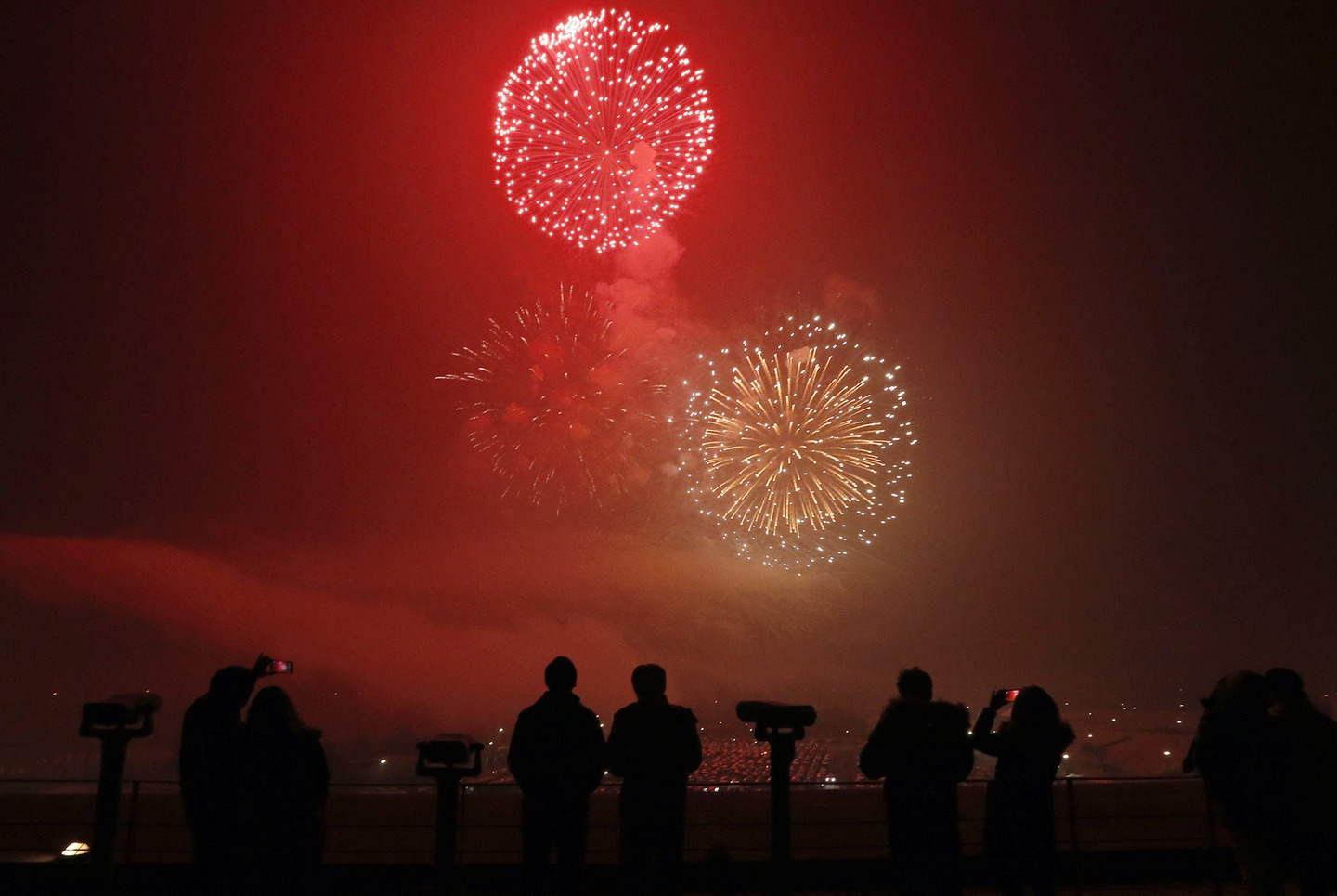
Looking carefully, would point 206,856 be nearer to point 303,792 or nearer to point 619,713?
point 303,792

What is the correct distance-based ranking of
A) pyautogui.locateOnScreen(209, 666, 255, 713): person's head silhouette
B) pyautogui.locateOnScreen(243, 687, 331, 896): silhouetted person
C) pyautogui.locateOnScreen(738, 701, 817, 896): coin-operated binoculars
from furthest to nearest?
pyautogui.locateOnScreen(738, 701, 817, 896): coin-operated binoculars, pyautogui.locateOnScreen(209, 666, 255, 713): person's head silhouette, pyautogui.locateOnScreen(243, 687, 331, 896): silhouetted person

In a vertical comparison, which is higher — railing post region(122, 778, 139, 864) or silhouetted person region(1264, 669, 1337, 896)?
silhouetted person region(1264, 669, 1337, 896)

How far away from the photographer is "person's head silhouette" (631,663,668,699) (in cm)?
510

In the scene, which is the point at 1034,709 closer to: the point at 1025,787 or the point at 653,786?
the point at 1025,787

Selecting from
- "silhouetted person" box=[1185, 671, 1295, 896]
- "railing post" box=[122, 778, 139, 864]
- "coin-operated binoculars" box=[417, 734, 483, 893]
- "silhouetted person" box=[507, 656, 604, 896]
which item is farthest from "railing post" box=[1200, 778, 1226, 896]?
"railing post" box=[122, 778, 139, 864]

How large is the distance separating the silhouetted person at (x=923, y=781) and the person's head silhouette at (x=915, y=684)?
117 millimetres

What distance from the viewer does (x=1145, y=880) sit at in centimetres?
693

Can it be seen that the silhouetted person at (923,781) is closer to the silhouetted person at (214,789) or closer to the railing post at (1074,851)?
the railing post at (1074,851)

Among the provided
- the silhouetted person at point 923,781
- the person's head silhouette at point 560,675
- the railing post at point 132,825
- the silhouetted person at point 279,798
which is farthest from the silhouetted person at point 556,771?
Result: the railing post at point 132,825

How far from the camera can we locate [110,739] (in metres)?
5.15

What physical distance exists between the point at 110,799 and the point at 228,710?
4.82 ft

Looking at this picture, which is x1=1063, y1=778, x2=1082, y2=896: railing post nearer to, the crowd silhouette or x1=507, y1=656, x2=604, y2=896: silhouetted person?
the crowd silhouette

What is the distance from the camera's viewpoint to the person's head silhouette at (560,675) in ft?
16.6

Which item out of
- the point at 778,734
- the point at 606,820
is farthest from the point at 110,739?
the point at 606,820
